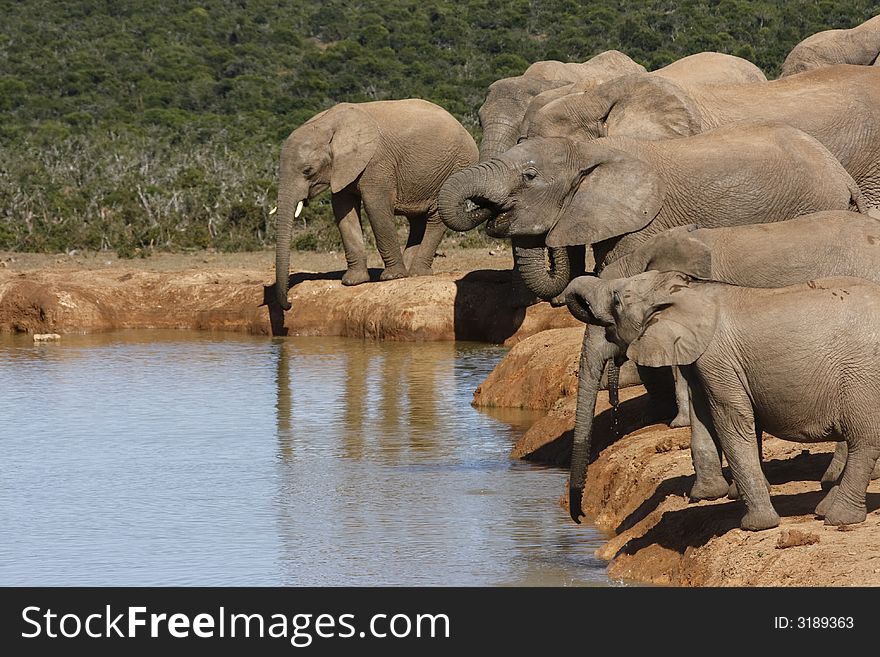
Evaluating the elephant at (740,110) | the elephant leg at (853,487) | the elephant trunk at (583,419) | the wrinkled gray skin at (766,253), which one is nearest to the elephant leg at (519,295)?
the elephant at (740,110)

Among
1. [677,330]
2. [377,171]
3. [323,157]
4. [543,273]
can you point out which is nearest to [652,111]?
[543,273]

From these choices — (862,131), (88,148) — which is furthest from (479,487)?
(88,148)

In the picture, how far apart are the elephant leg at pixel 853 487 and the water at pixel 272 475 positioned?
1.30m

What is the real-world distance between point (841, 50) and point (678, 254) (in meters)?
7.59

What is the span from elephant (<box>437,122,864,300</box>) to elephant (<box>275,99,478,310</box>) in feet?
25.7

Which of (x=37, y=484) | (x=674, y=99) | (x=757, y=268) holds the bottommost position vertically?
(x=37, y=484)

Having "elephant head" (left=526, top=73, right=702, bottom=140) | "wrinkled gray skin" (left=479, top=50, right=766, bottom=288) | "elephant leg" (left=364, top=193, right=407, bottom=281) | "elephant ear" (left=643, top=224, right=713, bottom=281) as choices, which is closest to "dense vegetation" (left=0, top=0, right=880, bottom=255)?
"elephant leg" (left=364, top=193, right=407, bottom=281)

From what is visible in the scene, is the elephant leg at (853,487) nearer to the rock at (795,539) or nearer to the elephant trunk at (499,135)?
the rock at (795,539)

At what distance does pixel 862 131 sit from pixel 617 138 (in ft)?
7.95

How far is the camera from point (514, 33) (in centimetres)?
4834

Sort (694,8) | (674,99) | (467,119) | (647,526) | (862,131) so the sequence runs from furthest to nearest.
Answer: (694,8) < (467,119) < (862,131) < (674,99) < (647,526)

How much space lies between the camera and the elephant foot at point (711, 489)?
287 inches

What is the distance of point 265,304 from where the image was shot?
17.5 metres

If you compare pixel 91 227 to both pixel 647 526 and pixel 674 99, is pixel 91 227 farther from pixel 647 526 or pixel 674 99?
pixel 647 526
